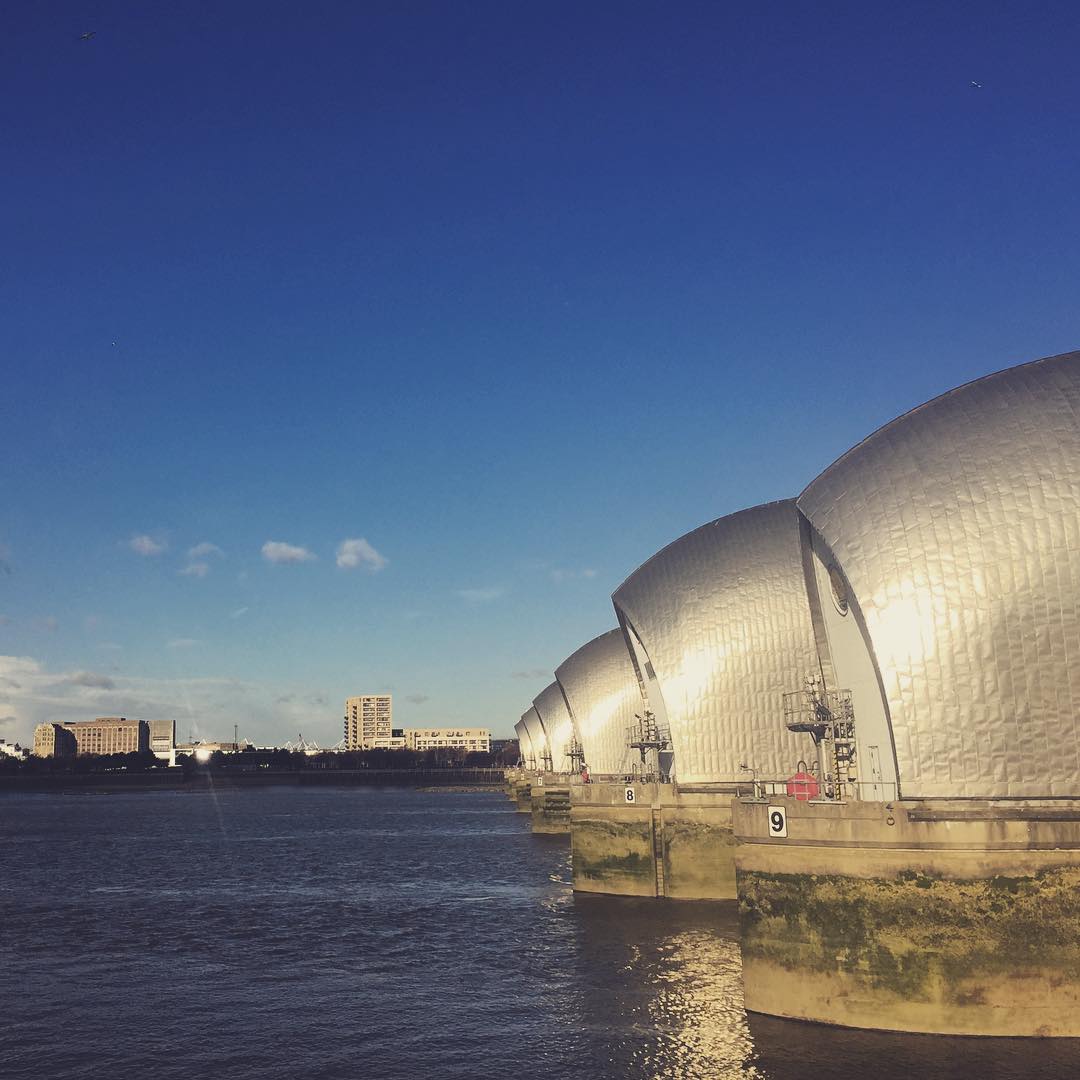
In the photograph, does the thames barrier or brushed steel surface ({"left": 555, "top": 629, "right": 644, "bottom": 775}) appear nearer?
the thames barrier

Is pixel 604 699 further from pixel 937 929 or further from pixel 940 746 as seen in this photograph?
pixel 937 929

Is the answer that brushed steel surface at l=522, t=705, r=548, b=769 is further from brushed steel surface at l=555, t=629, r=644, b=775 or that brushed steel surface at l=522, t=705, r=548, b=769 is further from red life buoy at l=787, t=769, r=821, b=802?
red life buoy at l=787, t=769, r=821, b=802

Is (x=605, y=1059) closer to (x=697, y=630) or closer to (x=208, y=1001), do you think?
(x=208, y=1001)

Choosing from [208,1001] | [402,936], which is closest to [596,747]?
[402,936]

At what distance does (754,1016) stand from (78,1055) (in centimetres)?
1519

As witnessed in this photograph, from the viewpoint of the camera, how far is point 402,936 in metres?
40.2

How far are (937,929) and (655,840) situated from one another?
22.2 meters

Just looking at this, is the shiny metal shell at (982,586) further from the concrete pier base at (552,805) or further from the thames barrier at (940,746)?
the concrete pier base at (552,805)

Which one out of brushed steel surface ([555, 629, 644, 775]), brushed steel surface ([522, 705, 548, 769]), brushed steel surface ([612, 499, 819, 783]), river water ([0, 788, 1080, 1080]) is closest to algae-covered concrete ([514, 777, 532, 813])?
brushed steel surface ([522, 705, 548, 769])

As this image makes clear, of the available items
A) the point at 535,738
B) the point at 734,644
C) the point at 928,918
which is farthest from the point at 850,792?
the point at 535,738

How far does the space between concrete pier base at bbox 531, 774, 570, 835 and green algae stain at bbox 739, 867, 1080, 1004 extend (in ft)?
189

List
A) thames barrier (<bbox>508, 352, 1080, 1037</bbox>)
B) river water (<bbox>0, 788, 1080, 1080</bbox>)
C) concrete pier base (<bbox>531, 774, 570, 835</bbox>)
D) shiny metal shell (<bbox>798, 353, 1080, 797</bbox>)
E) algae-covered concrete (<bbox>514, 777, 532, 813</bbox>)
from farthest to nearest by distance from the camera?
1. algae-covered concrete (<bbox>514, 777, 532, 813</bbox>)
2. concrete pier base (<bbox>531, 774, 570, 835</bbox>)
3. shiny metal shell (<bbox>798, 353, 1080, 797</bbox>)
4. river water (<bbox>0, 788, 1080, 1080</bbox>)
5. thames barrier (<bbox>508, 352, 1080, 1037</bbox>)

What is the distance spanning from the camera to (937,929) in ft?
74.3

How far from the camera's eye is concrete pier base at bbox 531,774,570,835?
3236 inches
